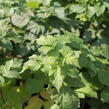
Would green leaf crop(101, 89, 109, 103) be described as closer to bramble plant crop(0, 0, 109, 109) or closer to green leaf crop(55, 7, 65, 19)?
bramble plant crop(0, 0, 109, 109)

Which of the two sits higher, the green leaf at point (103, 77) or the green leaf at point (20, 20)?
the green leaf at point (20, 20)

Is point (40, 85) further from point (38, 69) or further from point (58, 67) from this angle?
point (58, 67)

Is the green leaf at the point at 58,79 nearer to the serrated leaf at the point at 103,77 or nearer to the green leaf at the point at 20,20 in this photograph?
the serrated leaf at the point at 103,77

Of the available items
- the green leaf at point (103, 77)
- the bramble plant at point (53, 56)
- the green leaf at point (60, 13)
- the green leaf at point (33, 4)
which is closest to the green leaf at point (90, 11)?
the bramble plant at point (53, 56)

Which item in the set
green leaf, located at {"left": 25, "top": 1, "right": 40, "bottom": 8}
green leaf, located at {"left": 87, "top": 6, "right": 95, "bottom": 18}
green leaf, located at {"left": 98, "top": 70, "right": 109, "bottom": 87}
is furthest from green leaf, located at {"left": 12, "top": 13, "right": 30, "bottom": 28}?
green leaf, located at {"left": 98, "top": 70, "right": 109, "bottom": 87}

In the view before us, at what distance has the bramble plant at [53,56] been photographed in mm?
2020

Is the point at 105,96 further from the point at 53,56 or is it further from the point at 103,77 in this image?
the point at 53,56

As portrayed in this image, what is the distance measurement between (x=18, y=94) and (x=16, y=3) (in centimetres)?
72

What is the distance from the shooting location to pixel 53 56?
2039mm

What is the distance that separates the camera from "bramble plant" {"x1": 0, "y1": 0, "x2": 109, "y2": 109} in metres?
2.02

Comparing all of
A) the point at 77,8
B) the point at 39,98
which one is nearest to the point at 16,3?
the point at 77,8

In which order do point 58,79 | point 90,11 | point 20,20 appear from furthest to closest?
point 90,11 < point 20,20 < point 58,79

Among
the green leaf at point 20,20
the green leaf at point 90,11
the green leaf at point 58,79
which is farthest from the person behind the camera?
the green leaf at point 90,11

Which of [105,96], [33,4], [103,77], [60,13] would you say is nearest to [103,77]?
[103,77]
